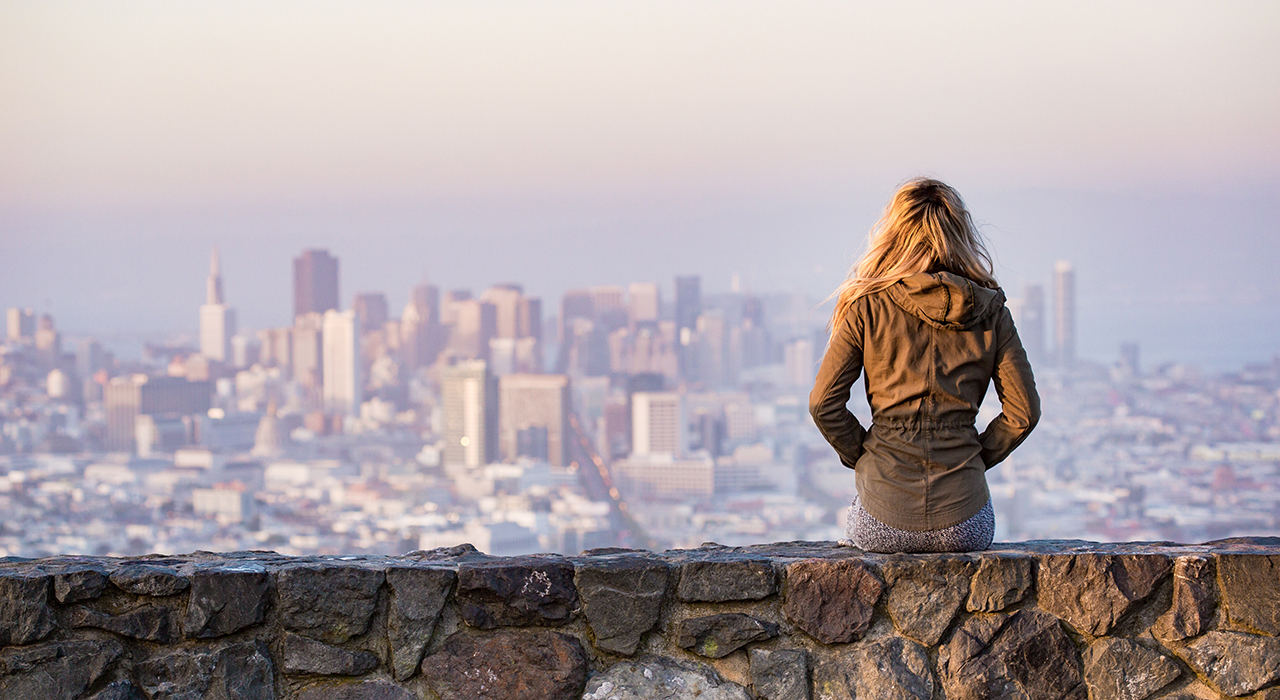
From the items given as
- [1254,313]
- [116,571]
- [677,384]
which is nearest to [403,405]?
[677,384]

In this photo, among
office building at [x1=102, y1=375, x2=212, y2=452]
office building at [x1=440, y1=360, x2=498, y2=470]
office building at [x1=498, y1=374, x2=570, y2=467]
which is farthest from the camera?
office building at [x1=102, y1=375, x2=212, y2=452]

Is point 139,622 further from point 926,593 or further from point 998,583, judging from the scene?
point 998,583

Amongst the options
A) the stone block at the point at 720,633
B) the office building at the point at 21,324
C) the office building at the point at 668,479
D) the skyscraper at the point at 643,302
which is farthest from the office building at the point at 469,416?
the stone block at the point at 720,633

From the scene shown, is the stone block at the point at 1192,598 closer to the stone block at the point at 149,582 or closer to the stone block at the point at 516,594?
the stone block at the point at 516,594

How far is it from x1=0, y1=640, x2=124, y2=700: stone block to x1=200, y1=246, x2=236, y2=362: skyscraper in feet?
316

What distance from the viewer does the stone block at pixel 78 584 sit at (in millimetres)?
1970

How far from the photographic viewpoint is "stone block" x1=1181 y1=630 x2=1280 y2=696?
6.49 ft

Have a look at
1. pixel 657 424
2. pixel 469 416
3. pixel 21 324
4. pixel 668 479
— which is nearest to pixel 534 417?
pixel 469 416

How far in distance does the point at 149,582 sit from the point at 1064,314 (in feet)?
307

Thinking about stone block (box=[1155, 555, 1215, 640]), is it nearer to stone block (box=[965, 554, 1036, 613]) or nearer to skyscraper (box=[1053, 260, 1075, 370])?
stone block (box=[965, 554, 1036, 613])

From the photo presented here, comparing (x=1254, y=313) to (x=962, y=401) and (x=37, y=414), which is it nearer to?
(x=37, y=414)

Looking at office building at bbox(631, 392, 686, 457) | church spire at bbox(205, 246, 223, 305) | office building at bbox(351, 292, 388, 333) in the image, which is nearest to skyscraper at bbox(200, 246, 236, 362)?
church spire at bbox(205, 246, 223, 305)

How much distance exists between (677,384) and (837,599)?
8638 centimetres

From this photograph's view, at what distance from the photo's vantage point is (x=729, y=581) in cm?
201
